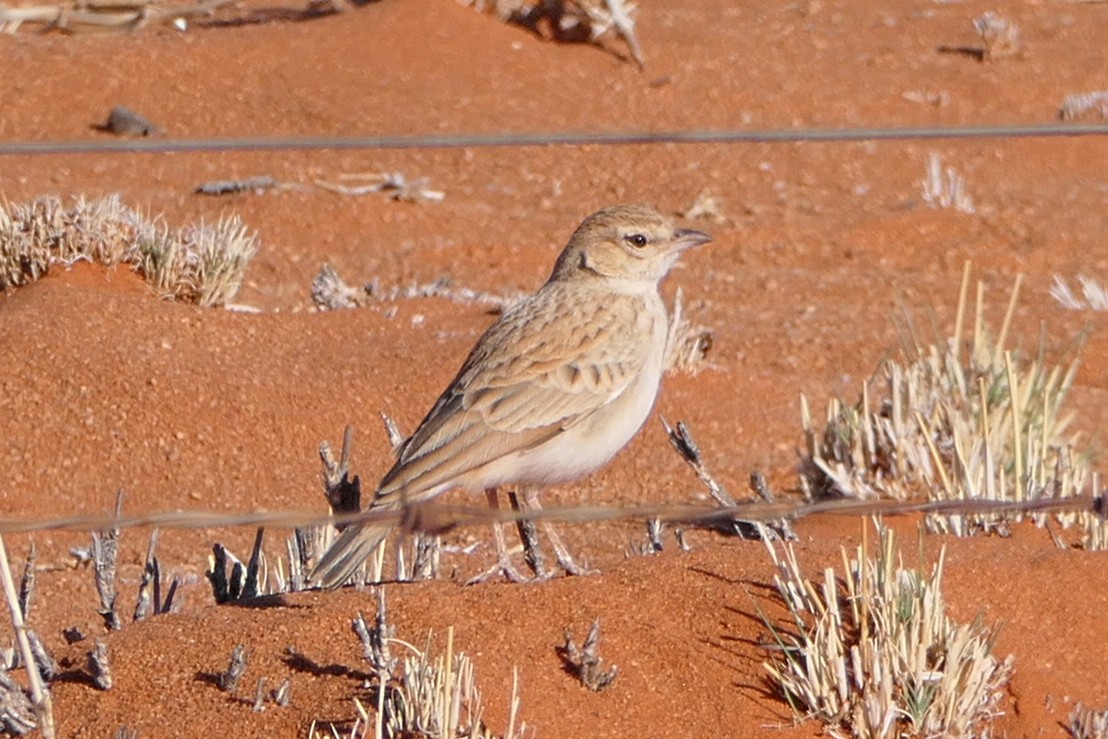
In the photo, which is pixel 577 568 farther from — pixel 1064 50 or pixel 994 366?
pixel 1064 50

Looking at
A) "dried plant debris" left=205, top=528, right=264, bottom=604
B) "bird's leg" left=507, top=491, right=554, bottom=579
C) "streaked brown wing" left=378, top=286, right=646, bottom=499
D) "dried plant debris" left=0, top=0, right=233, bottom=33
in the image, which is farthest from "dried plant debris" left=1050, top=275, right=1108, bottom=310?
"dried plant debris" left=0, top=0, right=233, bottom=33

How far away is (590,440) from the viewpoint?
240 inches

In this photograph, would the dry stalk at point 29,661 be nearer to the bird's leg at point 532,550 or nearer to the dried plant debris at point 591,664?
the dried plant debris at point 591,664

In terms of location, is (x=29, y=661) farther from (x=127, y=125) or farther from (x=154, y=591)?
(x=127, y=125)

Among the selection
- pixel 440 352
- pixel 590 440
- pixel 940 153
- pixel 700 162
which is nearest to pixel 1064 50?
pixel 940 153

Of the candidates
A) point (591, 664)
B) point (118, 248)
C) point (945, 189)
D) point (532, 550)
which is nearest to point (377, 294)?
point (118, 248)

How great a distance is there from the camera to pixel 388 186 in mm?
13594

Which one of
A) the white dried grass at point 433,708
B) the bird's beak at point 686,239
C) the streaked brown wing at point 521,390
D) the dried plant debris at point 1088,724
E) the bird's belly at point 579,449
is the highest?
the bird's beak at point 686,239

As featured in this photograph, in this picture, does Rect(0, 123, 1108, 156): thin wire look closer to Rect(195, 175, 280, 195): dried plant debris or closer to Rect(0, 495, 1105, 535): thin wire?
Rect(0, 495, 1105, 535): thin wire

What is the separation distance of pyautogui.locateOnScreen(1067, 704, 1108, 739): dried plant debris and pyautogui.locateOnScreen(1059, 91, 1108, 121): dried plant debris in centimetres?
992

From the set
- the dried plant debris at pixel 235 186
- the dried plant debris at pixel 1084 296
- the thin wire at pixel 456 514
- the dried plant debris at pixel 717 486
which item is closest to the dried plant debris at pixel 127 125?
the dried plant debris at pixel 235 186

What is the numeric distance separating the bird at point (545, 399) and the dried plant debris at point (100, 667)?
0.75m

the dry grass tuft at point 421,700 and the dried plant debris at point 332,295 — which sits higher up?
the dry grass tuft at point 421,700

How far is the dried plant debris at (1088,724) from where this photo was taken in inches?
195
